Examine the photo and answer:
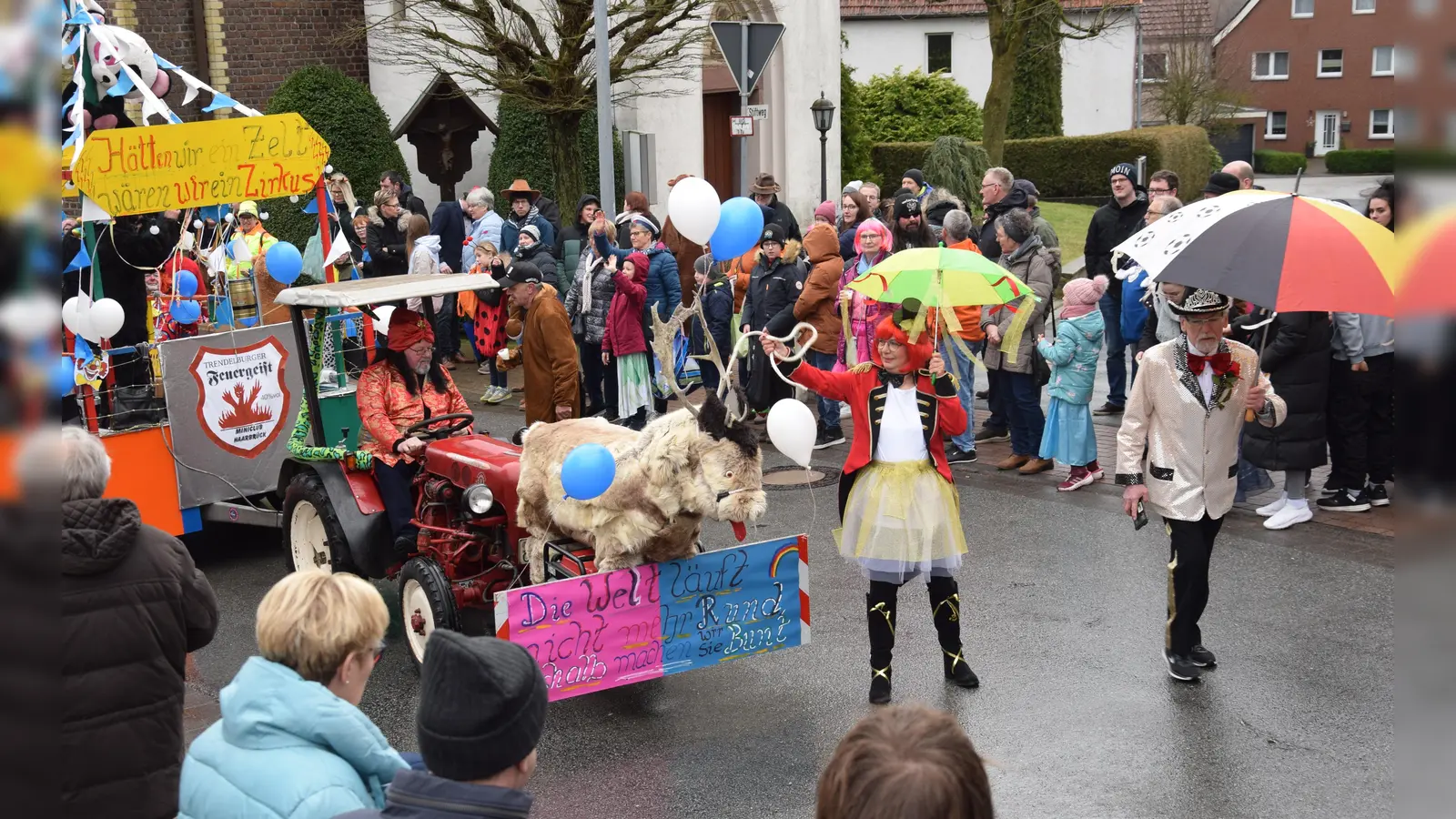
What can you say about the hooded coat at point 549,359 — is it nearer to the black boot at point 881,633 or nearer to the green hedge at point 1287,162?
the black boot at point 881,633

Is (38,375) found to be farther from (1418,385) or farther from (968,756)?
(968,756)

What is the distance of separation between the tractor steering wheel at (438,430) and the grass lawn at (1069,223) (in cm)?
1863

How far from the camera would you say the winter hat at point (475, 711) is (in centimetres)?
264

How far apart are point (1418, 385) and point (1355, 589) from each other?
8.14 m

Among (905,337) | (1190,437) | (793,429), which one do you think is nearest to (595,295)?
(905,337)

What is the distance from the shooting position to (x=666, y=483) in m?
6.07

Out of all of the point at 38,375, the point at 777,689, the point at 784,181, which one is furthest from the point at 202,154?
the point at 784,181

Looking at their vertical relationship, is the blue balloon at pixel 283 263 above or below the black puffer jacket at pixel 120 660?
above

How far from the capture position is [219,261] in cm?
1206

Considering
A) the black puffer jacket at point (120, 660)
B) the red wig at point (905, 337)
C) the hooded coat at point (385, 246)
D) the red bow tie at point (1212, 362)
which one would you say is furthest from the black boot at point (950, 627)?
the hooded coat at point (385, 246)

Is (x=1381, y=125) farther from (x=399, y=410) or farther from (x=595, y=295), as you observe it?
(x=595, y=295)

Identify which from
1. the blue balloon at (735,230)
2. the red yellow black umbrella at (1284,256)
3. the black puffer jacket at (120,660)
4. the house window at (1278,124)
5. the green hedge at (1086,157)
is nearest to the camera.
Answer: the house window at (1278,124)

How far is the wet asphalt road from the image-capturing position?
18.6ft

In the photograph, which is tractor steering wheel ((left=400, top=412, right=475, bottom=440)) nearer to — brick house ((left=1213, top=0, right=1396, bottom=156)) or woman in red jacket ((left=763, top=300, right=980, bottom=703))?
woman in red jacket ((left=763, top=300, right=980, bottom=703))
